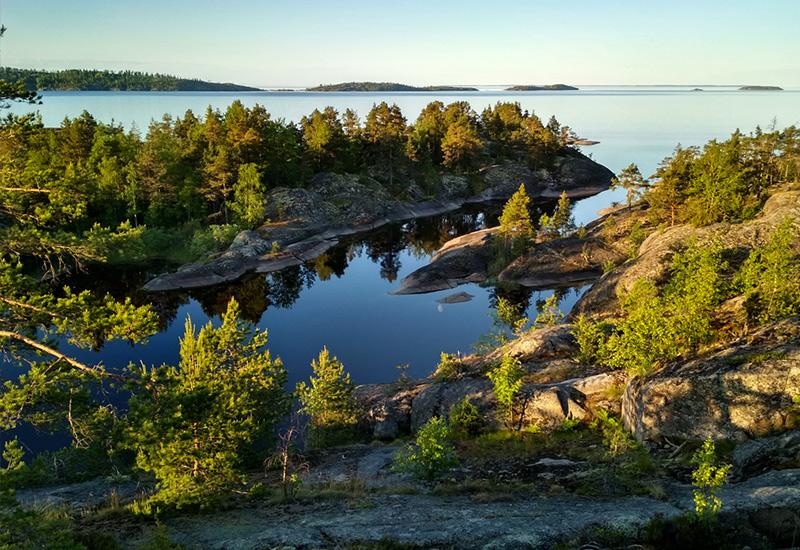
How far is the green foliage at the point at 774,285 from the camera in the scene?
23.6 m

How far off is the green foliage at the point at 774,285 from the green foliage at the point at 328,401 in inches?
825

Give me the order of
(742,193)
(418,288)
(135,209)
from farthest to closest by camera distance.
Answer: (135,209) < (418,288) < (742,193)

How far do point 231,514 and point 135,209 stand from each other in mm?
68593

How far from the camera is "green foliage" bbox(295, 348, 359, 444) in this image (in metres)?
30.0

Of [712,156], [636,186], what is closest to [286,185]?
[636,186]

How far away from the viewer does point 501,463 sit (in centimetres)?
2267

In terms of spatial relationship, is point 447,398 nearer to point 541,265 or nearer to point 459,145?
point 541,265

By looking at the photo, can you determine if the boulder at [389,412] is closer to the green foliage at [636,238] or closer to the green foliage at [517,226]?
the green foliage at [517,226]

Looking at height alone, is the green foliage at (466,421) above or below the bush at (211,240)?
below

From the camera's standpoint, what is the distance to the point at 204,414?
16.6 meters

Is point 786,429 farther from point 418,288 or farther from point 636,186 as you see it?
point 636,186

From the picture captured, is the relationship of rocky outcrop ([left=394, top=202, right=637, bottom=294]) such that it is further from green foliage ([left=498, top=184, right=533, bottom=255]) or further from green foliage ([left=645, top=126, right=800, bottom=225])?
green foliage ([left=645, top=126, right=800, bottom=225])

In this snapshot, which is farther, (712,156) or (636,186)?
(636,186)

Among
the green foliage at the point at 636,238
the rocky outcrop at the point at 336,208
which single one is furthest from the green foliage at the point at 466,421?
the rocky outcrop at the point at 336,208
